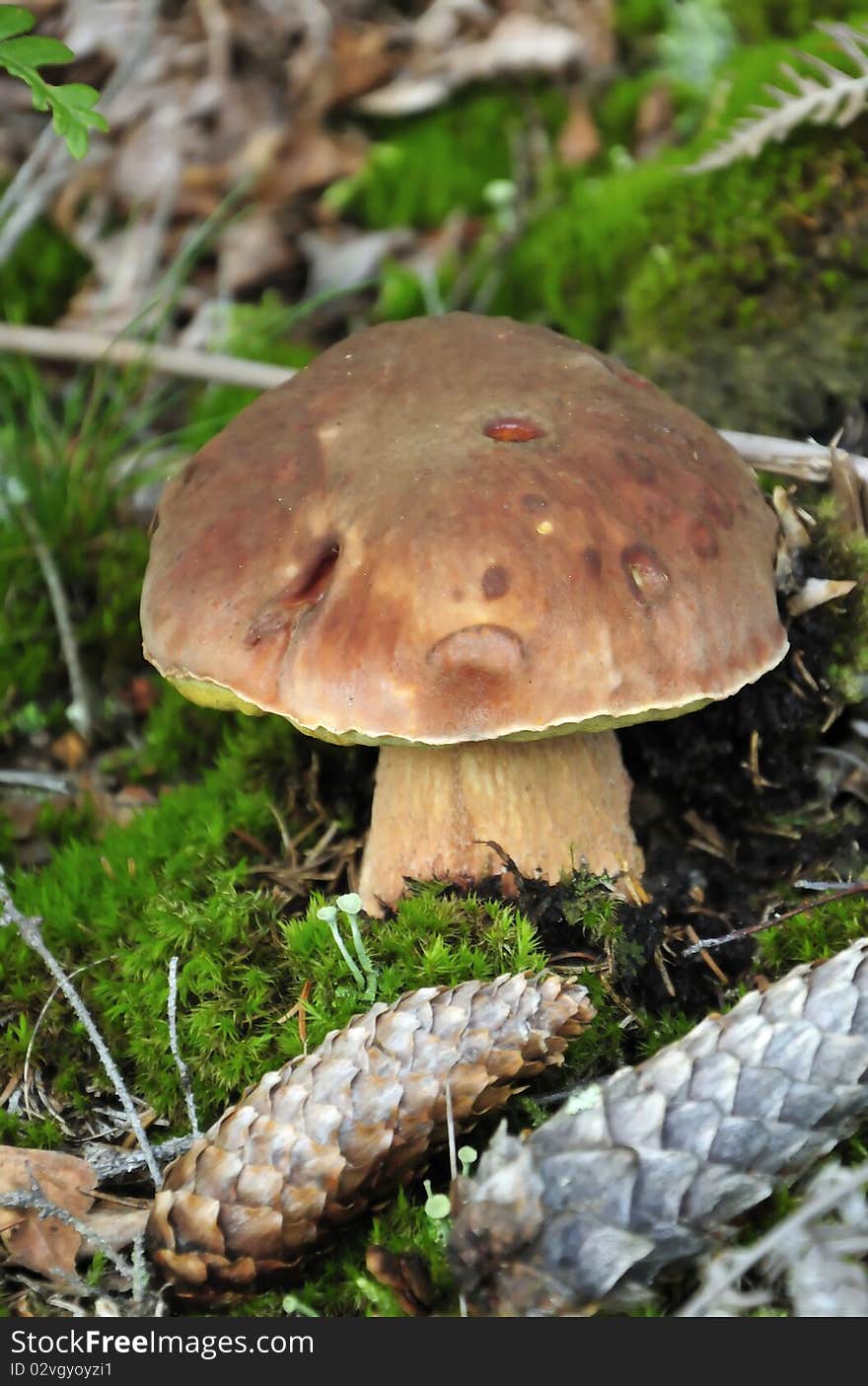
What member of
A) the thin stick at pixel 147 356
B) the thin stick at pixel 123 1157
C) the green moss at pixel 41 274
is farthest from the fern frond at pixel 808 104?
the thin stick at pixel 123 1157

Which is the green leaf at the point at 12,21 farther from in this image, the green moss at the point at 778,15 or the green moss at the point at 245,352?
the green moss at the point at 778,15

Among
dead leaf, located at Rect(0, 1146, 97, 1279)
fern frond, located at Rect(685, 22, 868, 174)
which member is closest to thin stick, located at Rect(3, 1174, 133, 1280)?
dead leaf, located at Rect(0, 1146, 97, 1279)

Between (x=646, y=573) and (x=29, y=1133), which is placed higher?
(x=646, y=573)

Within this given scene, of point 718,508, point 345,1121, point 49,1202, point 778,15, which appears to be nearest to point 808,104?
point 778,15

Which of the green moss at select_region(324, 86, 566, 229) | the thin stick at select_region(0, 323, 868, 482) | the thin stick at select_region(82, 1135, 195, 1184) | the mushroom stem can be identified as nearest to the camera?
the thin stick at select_region(82, 1135, 195, 1184)

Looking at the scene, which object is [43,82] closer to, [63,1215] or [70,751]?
[70,751]

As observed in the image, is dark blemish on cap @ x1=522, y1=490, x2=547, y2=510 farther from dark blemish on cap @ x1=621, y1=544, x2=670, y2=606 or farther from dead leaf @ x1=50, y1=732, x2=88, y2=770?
dead leaf @ x1=50, y1=732, x2=88, y2=770
